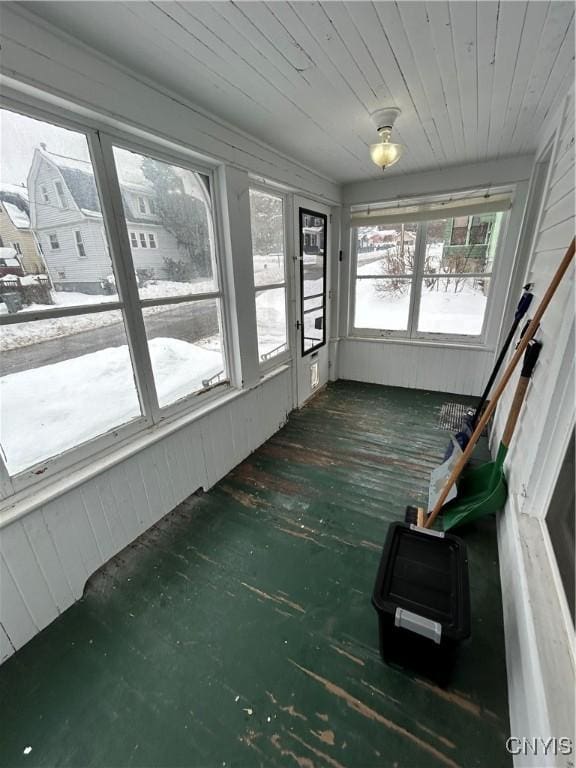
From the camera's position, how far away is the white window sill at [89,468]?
4.23 feet

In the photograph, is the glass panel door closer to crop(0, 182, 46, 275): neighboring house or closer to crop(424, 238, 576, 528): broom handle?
crop(424, 238, 576, 528): broom handle

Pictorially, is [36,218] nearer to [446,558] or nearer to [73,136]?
[73,136]

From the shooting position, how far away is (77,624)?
56.7 inches

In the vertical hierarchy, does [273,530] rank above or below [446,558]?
below

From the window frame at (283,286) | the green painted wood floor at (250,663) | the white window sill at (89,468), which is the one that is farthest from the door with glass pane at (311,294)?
the green painted wood floor at (250,663)

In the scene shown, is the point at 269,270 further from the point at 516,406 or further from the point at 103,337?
the point at 516,406

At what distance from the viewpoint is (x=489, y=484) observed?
1832 mm

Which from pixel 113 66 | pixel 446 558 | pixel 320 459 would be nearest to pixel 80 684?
pixel 446 558

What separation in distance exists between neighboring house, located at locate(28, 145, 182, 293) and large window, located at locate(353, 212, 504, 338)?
2.87 meters

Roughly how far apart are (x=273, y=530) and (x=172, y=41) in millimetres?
2404

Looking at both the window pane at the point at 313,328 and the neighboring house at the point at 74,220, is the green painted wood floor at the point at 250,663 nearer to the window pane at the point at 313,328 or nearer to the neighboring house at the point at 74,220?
the neighboring house at the point at 74,220

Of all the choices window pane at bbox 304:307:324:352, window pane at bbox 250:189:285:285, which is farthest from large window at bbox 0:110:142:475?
window pane at bbox 304:307:324:352

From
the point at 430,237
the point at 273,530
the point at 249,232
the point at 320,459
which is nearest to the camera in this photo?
the point at 273,530

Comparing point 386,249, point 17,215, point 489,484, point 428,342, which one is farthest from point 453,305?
point 17,215
